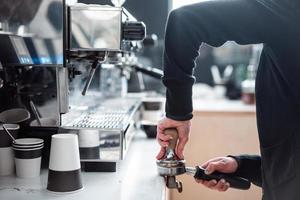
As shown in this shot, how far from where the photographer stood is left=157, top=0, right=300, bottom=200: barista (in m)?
0.77

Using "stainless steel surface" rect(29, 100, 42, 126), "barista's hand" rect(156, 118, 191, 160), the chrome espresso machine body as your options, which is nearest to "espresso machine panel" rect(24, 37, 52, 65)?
the chrome espresso machine body

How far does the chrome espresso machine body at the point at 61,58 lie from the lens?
94cm

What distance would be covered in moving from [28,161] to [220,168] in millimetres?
505

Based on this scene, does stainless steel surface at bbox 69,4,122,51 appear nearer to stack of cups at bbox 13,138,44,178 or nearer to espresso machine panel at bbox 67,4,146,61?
espresso machine panel at bbox 67,4,146,61

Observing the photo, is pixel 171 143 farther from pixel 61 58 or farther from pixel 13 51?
pixel 13 51

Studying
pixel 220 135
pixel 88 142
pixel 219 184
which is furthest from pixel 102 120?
pixel 220 135

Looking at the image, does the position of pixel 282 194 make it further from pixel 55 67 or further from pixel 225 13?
pixel 55 67

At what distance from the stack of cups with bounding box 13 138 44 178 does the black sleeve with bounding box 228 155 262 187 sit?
53 cm

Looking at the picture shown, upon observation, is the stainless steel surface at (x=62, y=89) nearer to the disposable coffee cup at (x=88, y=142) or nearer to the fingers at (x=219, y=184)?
the disposable coffee cup at (x=88, y=142)

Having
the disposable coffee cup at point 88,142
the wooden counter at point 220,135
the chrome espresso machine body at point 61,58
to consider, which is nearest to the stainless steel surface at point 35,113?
the chrome espresso machine body at point 61,58

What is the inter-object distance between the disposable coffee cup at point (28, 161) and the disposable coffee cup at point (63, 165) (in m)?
0.11

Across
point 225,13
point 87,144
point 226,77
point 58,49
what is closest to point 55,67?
point 58,49

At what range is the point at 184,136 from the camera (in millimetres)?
903

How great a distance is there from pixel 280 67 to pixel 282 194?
0.27 m
